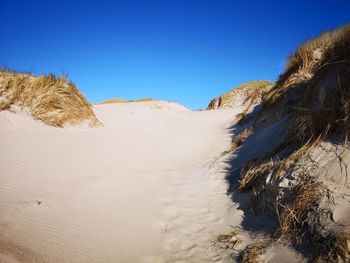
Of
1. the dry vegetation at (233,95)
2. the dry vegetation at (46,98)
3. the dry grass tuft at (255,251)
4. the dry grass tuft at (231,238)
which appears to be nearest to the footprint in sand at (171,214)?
the dry grass tuft at (231,238)

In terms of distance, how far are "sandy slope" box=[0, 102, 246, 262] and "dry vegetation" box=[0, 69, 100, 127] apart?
0.37m

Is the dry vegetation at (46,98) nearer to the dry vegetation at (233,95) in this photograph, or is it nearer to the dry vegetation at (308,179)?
the dry vegetation at (308,179)

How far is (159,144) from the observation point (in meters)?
6.74

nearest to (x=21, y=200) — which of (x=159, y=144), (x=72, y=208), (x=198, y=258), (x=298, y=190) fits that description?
(x=72, y=208)

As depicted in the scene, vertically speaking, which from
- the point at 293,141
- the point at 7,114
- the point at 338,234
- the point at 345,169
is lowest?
the point at 338,234

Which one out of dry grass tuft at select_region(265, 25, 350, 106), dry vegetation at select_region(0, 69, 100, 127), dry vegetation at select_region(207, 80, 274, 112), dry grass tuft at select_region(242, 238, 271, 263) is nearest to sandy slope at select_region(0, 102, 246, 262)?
dry grass tuft at select_region(242, 238, 271, 263)

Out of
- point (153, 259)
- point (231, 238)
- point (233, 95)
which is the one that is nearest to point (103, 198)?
point (153, 259)

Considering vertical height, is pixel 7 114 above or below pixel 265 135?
above

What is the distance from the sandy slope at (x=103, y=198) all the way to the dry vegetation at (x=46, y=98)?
1.21 feet

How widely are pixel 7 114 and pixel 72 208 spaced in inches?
144

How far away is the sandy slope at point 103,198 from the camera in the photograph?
2.30 meters

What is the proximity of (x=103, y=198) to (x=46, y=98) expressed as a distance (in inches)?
164

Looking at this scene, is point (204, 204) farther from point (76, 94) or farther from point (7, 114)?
point (76, 94)

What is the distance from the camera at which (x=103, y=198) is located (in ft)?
10.9
